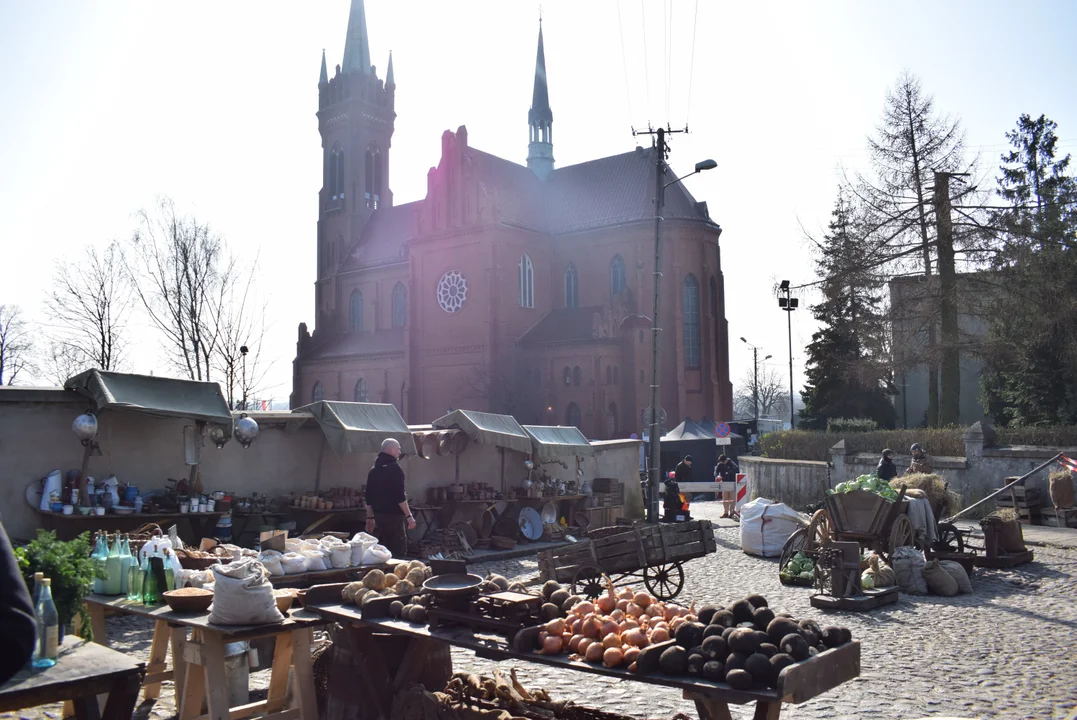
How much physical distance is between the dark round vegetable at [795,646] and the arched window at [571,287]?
4757cm

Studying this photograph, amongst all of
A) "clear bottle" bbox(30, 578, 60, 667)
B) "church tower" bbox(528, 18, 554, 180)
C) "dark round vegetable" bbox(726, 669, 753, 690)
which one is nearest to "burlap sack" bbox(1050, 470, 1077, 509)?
"dark round vegetable" bbox(726, 669, 753, 690)

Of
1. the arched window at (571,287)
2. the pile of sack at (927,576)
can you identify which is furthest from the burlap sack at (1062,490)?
the arched window at (571,287)

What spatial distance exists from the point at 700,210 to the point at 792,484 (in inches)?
1035

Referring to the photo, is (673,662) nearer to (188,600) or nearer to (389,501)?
(188,600)

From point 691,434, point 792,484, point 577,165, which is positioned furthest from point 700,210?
point 792,484

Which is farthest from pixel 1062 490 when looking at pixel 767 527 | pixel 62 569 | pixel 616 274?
pixel 616 274

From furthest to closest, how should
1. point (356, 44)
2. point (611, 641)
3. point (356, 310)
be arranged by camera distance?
point (356, 44), point (356, 310), point (611, 641)

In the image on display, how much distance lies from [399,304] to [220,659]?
182 ft

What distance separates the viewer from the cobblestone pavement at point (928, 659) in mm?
7246

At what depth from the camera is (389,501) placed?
39.0ft

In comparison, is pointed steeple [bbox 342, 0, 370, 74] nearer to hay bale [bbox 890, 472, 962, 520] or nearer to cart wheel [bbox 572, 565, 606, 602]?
hay bale [bbox 890, 472, 962, 520]

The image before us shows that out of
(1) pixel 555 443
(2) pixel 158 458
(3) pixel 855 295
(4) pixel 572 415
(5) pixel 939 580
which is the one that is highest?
(3) pixel 855 295

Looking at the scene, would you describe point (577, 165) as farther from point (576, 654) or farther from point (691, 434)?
point (576, 654)

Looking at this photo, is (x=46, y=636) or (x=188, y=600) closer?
(x=46, y=636)
